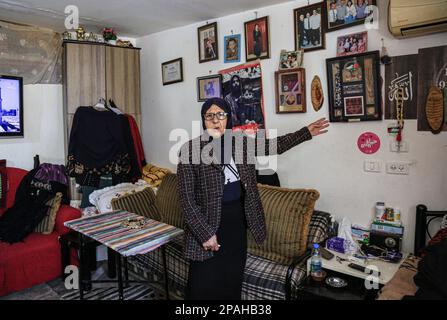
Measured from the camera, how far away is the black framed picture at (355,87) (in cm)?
219

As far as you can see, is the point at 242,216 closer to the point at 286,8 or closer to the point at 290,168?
the point at 290,168

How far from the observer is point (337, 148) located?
95.5 inches

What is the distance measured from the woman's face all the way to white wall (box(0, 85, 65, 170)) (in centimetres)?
247

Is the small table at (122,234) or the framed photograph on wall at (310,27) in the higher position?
the framed photograph on wall at (310,27)

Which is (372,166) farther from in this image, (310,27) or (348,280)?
(310,27)

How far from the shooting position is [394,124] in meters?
2.16

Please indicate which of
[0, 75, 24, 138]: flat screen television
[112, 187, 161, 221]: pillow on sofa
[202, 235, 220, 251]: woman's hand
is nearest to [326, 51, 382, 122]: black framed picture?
[202, 235, 220, 251]: woman's hand

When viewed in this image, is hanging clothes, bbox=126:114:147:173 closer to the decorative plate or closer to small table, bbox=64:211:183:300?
small table, bbox=64:211:183:300

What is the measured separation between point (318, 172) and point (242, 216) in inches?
39.2

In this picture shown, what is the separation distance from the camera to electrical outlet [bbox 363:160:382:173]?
225 cm

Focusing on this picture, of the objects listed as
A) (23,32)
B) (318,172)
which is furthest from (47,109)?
(318,172)

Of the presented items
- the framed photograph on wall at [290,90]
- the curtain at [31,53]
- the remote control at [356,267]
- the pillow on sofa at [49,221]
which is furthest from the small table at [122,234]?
the curtain at [31,53]

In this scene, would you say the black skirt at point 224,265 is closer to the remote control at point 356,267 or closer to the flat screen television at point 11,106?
the remote control at point 356,267

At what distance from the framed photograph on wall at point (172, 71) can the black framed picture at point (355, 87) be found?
162 centimetres
